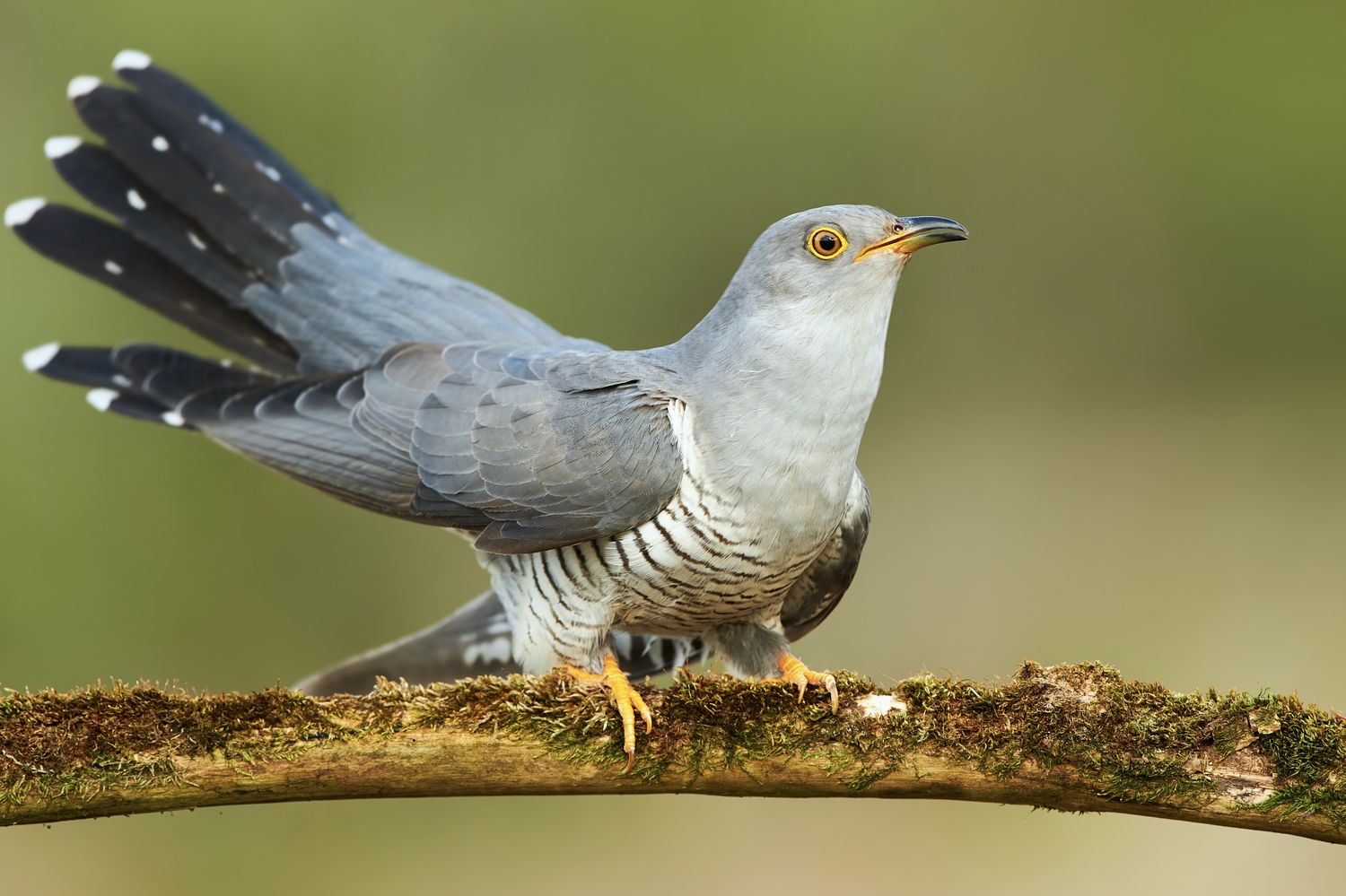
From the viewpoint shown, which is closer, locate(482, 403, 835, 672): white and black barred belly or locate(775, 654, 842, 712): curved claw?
locate(775, 654, 842, 712): curved claw

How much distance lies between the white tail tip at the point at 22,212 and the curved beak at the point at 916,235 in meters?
2.22

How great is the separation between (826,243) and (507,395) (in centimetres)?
80

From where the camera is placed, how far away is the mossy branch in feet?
6.49

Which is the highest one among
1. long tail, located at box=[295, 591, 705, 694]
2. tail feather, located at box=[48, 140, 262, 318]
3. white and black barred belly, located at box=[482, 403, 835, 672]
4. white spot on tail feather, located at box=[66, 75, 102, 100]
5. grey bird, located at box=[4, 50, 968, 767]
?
white spot on tail feather, located at box=[66, 75, 102, 100]

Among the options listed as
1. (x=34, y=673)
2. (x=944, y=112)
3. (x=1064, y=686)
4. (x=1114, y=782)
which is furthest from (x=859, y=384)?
(x=34, y=673)

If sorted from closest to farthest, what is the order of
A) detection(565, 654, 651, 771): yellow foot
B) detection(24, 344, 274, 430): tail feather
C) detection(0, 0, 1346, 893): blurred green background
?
detection(565, 654, 651, 771): yellow foot
detection(24, 344, 274, 430): tail feather
detection(0, 0, 1346, 893): blurred green background

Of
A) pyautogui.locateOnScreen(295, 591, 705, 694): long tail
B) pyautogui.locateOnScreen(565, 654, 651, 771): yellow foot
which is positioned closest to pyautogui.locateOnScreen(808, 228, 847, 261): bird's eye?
pyautogui.locateOnScreen(565, 654, 651, 771): yellow foot

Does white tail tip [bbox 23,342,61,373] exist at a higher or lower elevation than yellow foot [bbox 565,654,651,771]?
higher

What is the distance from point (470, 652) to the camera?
3211mm

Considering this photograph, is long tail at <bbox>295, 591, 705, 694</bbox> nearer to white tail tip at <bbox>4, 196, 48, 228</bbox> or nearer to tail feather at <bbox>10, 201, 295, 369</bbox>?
tail feather at <bbox>10, 201, 295, 369</bbox>

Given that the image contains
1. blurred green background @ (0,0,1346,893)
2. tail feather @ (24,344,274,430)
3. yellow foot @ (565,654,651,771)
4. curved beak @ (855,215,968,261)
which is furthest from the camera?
blurred green background @ (0,0,1346,893)

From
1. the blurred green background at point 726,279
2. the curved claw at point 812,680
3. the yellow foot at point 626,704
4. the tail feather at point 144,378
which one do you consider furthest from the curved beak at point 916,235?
the blurred green background at point 726,279

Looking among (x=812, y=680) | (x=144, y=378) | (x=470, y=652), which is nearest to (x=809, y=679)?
(x=812, y=680)

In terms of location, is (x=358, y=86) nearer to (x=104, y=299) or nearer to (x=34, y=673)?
(x=104, y=299)
